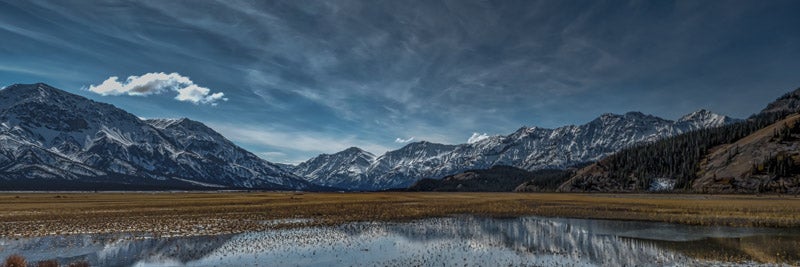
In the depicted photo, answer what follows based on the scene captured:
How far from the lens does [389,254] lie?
27203 mm

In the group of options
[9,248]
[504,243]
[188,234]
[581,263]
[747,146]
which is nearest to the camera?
[581,263]

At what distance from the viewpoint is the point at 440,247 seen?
30.1 m

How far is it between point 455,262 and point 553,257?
21.6ft

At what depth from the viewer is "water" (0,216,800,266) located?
80.5ft

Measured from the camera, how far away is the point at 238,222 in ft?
156

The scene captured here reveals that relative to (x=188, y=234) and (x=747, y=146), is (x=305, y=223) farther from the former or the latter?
(x=747, y=146)

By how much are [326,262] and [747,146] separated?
21687cm

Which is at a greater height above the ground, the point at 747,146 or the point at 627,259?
the point at 747,146

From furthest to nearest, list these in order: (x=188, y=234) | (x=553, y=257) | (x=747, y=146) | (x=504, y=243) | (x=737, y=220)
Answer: (x=747, y=146), (x=737, y=220), (x=188, y=234), (x=504, y=243), (x=553, y=257)

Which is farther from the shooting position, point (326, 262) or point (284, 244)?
point (284, 244)

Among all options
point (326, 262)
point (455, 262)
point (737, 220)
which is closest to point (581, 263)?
point (455, 262)

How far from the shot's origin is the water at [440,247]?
24531 millimetres

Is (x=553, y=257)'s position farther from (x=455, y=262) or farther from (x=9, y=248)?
(x=9, y=248)

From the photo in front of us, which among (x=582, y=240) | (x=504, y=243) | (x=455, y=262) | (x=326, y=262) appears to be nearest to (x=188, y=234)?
(x=326, y=262)
